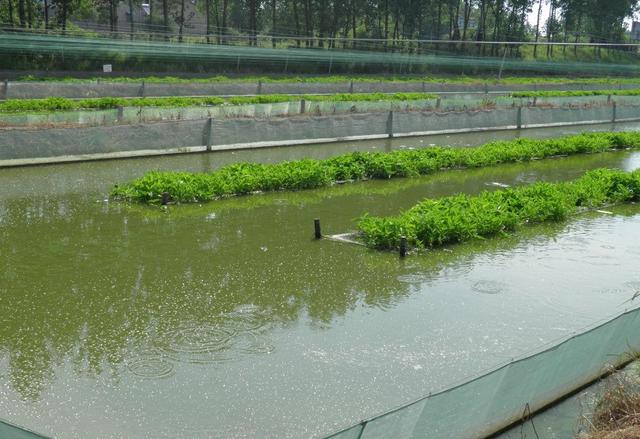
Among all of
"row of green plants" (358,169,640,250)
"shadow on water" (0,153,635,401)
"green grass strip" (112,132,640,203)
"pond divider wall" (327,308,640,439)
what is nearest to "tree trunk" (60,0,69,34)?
"green grass strip" (112,132,640,203)

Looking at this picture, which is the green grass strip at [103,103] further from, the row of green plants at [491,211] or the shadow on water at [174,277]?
the row of green plants at [491,211]

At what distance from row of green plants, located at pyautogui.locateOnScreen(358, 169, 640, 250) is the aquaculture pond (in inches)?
14.7

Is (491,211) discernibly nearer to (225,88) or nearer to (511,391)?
(511,391)

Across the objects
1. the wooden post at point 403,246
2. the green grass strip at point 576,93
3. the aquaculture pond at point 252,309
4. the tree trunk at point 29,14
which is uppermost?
the tree trunk at point 29,14

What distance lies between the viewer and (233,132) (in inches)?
1039

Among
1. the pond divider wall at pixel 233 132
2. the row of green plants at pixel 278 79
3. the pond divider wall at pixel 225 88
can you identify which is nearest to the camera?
the pond divider wall at pixel 233 132

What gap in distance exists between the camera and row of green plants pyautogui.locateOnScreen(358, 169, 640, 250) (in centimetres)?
1508

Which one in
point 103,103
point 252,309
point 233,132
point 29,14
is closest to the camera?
point 252,309

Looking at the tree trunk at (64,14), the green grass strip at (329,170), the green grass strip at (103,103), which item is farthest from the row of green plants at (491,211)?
the tree trunk at (64,14)

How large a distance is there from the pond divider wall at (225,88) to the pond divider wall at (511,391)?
30.7 meters

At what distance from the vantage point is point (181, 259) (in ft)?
45.6

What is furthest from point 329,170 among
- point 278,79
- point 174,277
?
point 278,79

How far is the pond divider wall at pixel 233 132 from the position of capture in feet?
72.3

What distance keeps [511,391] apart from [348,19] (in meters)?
71.6
